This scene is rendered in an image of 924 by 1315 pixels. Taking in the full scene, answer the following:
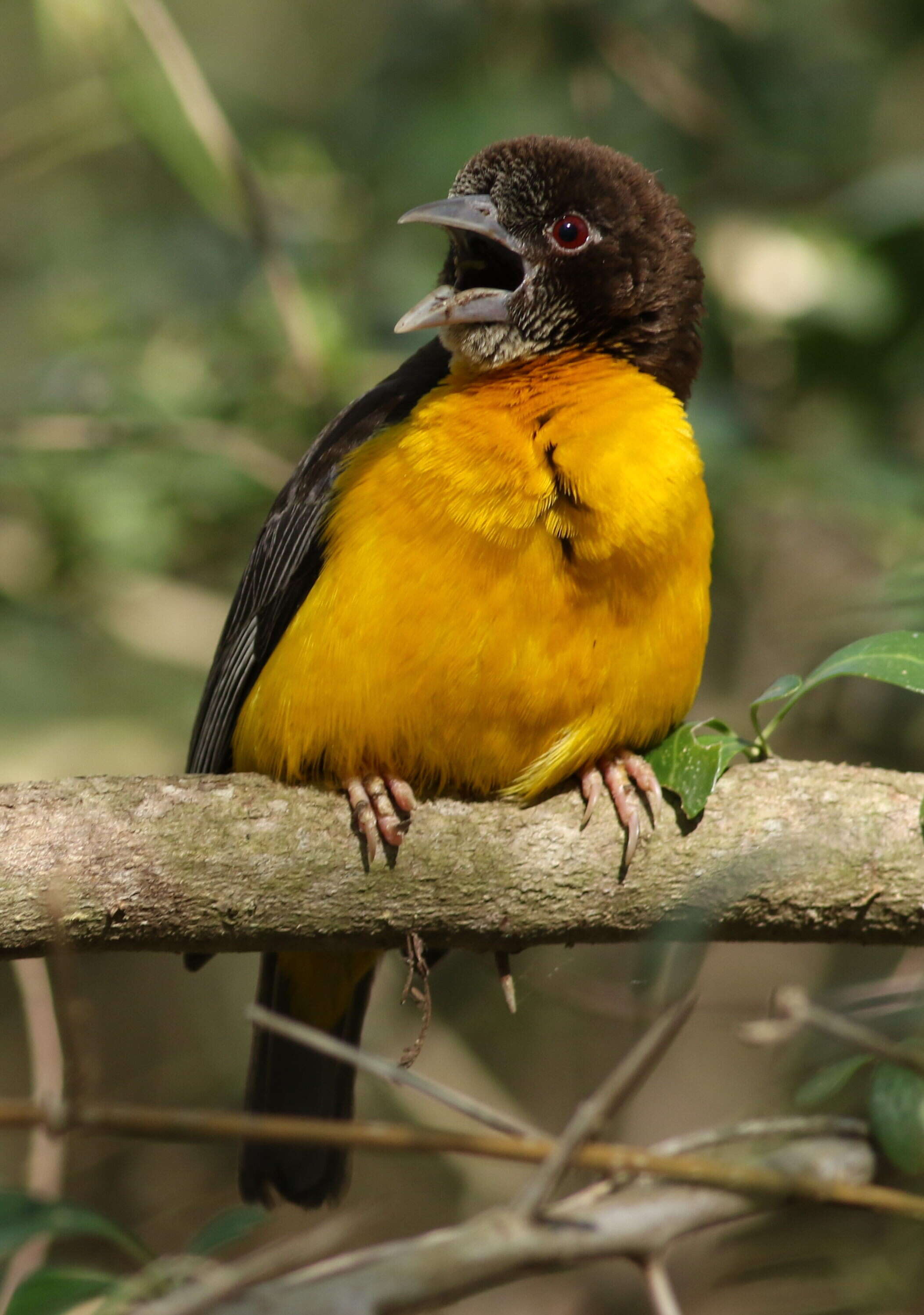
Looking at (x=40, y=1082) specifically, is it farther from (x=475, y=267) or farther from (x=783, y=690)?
(x=475, y=267)

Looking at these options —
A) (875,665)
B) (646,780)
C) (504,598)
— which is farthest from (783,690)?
(504,598)

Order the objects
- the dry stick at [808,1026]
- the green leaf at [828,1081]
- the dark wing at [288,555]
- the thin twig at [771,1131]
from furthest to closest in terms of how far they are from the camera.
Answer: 1. the dark wing at [288,555]
2. the green leaf at [828,1081]
3. the thin twig at [771,1131]
4. the dry stick at [808,1026]

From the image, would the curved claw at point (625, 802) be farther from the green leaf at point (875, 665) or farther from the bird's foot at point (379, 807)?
the bird's foot at point (379, 807)

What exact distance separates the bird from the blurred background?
124 cm

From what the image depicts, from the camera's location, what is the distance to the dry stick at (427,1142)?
6.15 feet

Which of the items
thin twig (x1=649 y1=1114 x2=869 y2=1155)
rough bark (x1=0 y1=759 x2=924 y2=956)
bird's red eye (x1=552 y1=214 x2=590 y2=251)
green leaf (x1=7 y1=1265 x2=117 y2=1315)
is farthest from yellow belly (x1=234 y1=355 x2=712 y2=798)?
green leaf (x1=7 y1=1265 x2=117 y2=1315)

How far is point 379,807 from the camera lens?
328 cm

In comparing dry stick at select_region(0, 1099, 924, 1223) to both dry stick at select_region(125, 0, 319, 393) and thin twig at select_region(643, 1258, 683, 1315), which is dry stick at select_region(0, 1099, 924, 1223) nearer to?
thin twig at select_region(643, 1258, 683, 1315)

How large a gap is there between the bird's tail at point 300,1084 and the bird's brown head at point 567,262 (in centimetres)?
191

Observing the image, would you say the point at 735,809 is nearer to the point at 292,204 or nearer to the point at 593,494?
the point at 593,494

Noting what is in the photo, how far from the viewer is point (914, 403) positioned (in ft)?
18.3

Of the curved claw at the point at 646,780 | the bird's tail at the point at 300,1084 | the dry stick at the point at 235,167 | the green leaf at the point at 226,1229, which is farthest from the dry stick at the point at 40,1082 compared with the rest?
the dry stick at the point at 235,167

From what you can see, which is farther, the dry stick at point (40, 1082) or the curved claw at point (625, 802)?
the curved claw at point (625, 802)

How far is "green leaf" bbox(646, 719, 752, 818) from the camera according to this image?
3281 mm
